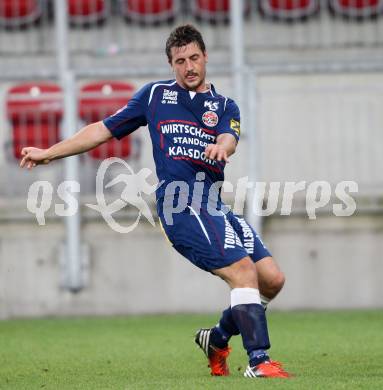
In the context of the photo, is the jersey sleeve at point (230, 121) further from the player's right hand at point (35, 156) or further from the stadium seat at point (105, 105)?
the stadium seat at point (105, 105)

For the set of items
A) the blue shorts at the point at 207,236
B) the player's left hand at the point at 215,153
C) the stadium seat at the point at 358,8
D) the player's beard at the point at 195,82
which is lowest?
the blue shorts at the point at 207,236

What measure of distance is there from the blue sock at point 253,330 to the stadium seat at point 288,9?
359 inches

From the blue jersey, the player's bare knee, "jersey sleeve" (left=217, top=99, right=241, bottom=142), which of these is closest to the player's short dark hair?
the blue jersey

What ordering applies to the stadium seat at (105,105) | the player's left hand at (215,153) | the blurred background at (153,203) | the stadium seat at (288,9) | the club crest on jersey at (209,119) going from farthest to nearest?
the stadium seat at (288,9), the stadium seat at (105,105), the blurred background at (153,203), the club crest on jersey at (209,119), the player's left hand at (215,153)

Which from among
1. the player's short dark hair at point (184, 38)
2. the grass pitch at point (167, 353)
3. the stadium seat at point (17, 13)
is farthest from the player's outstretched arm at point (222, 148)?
the stadium seat at point (17, 13)

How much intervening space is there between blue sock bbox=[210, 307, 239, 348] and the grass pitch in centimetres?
22

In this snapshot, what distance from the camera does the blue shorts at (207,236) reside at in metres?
7.01

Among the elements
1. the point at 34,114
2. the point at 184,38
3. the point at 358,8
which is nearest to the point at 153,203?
the point at 34,114

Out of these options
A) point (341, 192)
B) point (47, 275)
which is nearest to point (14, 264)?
point (47, 275)

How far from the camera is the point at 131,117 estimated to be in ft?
24.5

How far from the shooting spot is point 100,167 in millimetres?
12891

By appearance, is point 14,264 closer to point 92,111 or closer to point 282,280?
point 92,111

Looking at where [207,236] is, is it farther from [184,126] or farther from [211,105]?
[211,105]

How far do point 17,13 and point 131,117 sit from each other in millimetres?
8746
